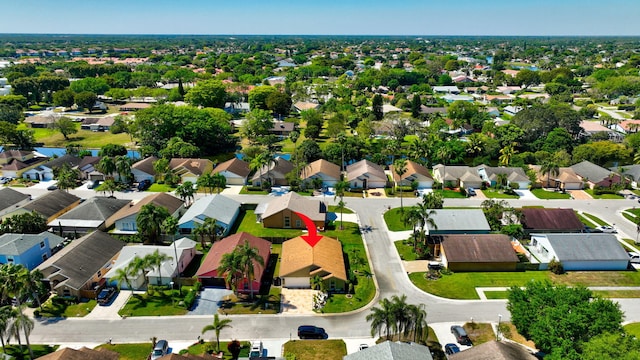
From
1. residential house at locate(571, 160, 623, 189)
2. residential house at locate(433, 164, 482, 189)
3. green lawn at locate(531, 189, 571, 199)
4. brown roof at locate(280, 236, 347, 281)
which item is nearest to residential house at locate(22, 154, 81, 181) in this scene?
brown roof at locate(280, 236, 347, 281)

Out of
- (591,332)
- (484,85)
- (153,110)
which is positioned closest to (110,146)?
(153,110)

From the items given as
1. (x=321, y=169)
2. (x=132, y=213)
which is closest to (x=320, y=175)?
(x=321, y=169)

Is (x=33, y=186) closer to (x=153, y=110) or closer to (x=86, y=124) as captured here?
(x=153, y=110)

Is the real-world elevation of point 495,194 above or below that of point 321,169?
below

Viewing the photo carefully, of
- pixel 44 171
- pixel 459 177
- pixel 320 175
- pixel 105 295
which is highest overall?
pixel 44 171

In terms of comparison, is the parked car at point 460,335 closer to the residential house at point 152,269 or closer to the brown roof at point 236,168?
the residential house at point 152,269

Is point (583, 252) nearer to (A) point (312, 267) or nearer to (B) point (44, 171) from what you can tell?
(A) point (312, 267)
